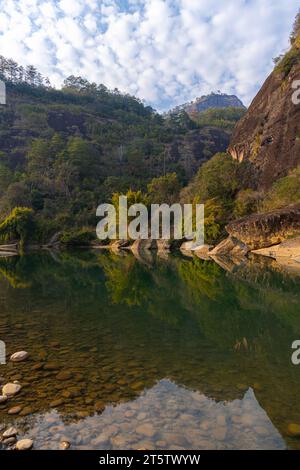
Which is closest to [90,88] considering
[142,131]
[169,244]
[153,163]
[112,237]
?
[142,131]

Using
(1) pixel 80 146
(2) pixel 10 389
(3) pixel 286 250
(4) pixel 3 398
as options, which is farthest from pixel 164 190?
(4) pixel 3 398

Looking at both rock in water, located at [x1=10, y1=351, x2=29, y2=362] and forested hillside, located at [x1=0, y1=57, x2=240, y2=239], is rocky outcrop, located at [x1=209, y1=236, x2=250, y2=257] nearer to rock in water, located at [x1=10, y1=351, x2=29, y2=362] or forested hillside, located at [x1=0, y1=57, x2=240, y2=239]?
forested hillside, located at [x1=0, y1=57, x2=240, y2=239]

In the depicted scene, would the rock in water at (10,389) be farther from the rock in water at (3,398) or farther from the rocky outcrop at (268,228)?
the rocky outcrop at (268,228)

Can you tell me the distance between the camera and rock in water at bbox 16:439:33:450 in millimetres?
3730

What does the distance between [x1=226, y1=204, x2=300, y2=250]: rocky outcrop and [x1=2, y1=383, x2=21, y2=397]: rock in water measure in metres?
22.1

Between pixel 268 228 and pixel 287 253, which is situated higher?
pixel 268 228

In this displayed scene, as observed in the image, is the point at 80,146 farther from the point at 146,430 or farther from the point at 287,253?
the point at 146,430

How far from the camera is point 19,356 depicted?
6.33 meters

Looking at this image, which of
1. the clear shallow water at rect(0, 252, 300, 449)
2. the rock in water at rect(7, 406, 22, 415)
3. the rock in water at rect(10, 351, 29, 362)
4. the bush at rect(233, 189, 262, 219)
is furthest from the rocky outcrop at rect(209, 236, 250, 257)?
the rock in water at rect(7, 406, 22, 415)

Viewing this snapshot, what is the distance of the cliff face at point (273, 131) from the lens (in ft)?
112

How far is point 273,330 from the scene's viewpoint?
8.44m

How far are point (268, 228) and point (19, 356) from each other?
870 inches

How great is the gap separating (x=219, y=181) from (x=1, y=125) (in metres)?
52.9
